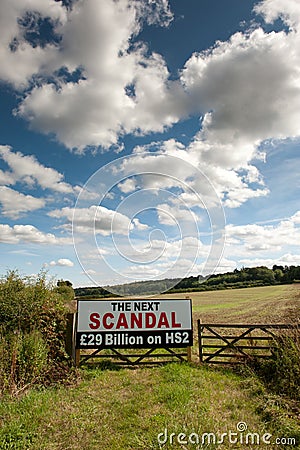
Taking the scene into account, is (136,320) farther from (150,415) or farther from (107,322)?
(150,415)

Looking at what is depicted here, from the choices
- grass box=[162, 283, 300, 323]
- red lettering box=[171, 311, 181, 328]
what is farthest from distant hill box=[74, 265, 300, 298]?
red lettering box=[171, 311, 181, 328]

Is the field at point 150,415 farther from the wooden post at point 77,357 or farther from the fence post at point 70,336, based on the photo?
the fence post at point 70,336

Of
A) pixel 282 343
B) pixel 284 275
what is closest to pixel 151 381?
pixel 282 343

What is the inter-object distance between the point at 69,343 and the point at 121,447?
5.68 metres

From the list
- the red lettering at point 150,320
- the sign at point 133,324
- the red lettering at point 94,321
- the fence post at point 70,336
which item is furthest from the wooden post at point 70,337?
the red lettering at point 150,320

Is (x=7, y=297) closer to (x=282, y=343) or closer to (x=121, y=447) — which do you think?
(x=121, y=447)

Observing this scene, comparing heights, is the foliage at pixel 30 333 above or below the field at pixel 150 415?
above

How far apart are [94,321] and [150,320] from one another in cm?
185

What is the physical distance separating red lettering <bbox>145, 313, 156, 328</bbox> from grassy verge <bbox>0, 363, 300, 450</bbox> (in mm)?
2162

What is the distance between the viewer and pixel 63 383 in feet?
27.7

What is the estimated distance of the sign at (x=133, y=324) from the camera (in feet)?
34.6

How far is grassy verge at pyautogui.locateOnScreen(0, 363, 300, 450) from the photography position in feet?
17.4

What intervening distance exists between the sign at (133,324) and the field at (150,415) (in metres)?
1.82

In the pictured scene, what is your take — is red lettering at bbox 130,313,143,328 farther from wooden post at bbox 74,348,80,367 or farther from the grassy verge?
the grassy verge
